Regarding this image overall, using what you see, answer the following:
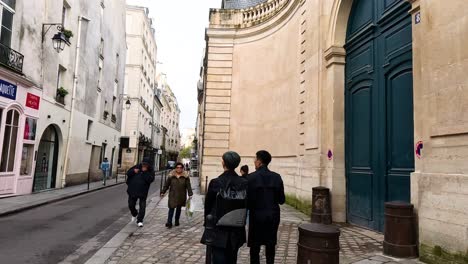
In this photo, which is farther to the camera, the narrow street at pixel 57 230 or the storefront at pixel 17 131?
the storefront at pixel 17 131

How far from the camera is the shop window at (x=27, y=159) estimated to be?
527 inches

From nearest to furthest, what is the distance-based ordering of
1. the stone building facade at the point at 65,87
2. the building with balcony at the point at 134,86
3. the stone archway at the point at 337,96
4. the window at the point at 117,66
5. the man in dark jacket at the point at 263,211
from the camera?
the man in dark jacket at the point at 263,211, the stone archway at the point at 337,96, the stone building facade at the point at 65,87, the window at the point at 117,66, the building with balcony at the point at 134,86

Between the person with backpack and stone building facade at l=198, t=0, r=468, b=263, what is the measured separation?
2822mm

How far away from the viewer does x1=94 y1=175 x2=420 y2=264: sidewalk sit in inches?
205

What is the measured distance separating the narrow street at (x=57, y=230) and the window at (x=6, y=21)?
5.66m

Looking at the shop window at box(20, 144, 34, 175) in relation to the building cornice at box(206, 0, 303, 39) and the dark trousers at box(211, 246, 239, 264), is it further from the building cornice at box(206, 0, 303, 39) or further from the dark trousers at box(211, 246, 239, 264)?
the dark trousers at box(211, 246, 239, 264)

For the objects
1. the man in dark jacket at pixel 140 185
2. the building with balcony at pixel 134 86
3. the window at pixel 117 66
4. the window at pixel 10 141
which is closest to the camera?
the man in dark jacket at pixel 140 185

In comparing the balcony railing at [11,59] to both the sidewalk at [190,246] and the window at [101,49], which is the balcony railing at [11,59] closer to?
the sidewalk at [190,246]

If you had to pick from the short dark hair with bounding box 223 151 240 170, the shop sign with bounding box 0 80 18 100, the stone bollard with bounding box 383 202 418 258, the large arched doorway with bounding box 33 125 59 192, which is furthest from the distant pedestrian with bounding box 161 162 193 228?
the large arched doorway with bounding box 33 125 59 192

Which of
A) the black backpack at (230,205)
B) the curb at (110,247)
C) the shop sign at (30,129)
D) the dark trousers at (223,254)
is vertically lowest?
the curb at (110,247)

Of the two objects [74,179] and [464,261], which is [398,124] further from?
[74,179]

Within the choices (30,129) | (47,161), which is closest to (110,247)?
(30,129)

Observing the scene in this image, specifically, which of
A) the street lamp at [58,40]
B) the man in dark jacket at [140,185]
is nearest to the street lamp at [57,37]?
the street lamp at [58,40]

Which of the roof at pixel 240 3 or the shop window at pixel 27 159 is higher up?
the roof at pixel 240 3
